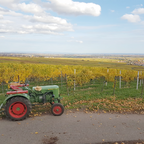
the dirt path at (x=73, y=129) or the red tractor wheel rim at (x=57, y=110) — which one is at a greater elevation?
the red tractor wheel rim at (x=57, y=110)

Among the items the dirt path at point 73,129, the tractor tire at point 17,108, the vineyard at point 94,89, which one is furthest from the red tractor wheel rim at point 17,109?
the vineyard at point 94,89

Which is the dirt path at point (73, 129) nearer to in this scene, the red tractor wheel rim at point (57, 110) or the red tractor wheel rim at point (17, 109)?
the red tractor wheel rim at point (57, 110)

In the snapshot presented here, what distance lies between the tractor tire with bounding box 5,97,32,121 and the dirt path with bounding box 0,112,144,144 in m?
0.29

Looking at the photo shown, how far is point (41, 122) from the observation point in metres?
6.28

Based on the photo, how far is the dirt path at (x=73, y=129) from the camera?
4984 mm

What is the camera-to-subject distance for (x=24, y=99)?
21.4 feet

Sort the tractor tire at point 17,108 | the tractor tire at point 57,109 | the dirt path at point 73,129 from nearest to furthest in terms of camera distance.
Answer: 1. the dirt path at point 73,129
2. the tractor tire at point 17,108
3. the tractor tire at point 57,109

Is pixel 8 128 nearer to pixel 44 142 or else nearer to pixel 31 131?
pixel 31 131

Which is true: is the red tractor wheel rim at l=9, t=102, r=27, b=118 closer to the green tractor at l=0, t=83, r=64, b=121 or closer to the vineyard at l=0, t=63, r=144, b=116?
the green tractor at l=0, t=83, r=64, b=121

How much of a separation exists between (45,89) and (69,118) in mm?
1977

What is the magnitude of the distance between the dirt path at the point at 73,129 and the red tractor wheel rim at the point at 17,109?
403 millimetres

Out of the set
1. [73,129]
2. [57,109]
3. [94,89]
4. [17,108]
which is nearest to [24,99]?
[17,108]

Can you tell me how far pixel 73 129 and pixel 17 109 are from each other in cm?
286

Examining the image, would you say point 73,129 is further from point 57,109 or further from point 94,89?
point 94,89
